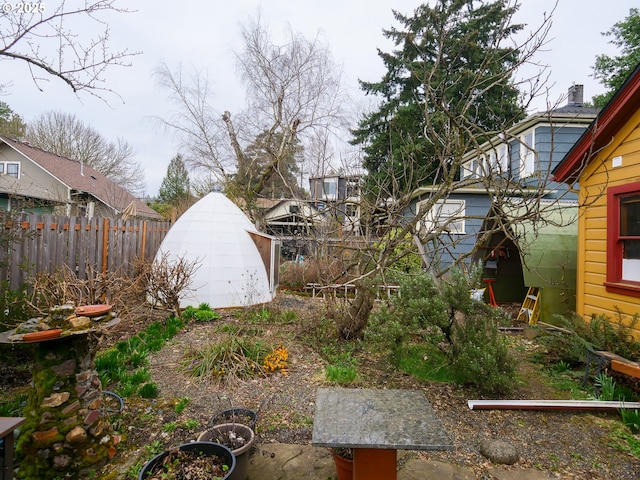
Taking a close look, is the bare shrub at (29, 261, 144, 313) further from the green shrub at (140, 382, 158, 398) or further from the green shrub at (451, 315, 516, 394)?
the green shrub at (451, 315, 516, 394)

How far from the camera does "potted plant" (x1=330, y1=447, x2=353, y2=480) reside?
2.55 meters

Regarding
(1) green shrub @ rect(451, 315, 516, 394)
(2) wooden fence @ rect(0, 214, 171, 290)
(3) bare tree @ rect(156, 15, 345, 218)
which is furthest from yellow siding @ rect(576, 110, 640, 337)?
(3) bare tree @ rect(156, 15, 345, 218)

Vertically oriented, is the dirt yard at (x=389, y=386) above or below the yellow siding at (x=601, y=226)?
below

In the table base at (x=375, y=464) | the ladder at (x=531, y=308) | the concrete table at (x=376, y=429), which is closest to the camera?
the concrete table at (x=376, y=429)

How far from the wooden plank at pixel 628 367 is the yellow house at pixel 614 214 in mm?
1183

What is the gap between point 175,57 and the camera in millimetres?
17500

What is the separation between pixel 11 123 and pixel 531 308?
32.1 meters

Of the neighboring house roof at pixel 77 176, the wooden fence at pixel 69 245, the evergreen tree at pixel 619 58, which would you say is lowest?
the wooden fence at pixel 69 245

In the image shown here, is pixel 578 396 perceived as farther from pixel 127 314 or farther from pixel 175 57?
pixel 175 57

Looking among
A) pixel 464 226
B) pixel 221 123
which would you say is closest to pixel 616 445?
pixel 464 226

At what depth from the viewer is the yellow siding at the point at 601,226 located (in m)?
5.21

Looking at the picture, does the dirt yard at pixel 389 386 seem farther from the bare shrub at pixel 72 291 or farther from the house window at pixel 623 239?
the house window at pixel 623 239

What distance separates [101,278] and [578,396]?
6745 millimetres

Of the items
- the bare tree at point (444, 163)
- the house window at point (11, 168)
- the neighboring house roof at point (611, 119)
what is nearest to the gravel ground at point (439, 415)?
the bare tree at point (444, 163)
